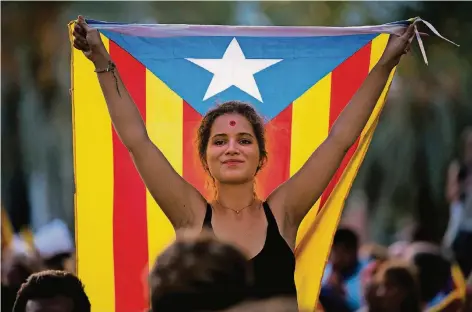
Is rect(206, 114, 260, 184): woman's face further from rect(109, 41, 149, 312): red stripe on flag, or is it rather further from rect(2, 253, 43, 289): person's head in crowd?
rect(2, 253, 43, 289): person's head in crowd

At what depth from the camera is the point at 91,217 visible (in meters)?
4.10

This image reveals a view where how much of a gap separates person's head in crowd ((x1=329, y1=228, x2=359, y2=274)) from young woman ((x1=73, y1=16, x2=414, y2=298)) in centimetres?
315

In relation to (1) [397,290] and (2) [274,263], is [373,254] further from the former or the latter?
(2) [274,263]

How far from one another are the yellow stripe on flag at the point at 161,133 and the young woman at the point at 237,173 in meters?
0.52

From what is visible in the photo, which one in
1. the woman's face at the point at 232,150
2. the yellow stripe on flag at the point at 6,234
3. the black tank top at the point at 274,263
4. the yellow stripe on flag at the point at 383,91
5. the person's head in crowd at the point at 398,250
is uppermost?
the yellow stripe on flag at the point at 383,91

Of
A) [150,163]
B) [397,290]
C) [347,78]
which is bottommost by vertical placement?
[397,290]

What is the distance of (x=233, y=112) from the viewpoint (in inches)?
Answer: 141

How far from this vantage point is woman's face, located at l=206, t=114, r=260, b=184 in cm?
348

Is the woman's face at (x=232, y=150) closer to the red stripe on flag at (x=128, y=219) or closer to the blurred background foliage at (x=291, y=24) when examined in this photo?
the red stripe on flag at (x=128, y=219)

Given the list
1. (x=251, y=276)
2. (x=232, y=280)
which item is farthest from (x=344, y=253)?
(x=232, y=280)

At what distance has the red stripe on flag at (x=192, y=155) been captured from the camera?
12.9ft

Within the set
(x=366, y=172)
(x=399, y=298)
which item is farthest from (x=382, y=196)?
(x=399, y=298)

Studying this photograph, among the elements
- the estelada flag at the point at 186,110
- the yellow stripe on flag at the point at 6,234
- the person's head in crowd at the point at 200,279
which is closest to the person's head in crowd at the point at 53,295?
the estelada flag at the point at 186,110

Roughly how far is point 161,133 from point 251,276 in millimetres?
2171
